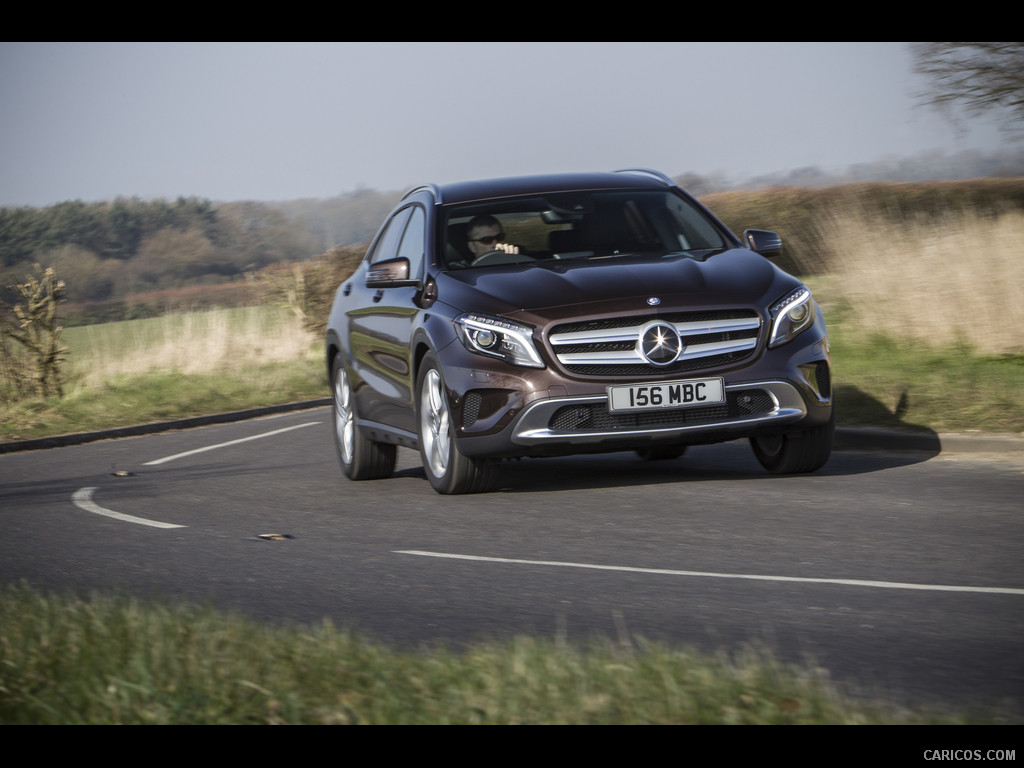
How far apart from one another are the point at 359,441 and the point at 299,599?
4.91 meters

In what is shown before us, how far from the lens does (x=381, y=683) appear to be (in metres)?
4.35

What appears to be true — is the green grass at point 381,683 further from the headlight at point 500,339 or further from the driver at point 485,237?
the driver at point 485,237

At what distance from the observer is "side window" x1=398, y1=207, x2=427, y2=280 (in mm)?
10070

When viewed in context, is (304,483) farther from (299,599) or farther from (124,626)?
(124,626)

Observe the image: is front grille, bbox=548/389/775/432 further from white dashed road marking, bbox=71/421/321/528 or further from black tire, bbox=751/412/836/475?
white dashed road marking, bbox=71/421/321/528

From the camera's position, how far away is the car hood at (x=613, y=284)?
28.7 ft

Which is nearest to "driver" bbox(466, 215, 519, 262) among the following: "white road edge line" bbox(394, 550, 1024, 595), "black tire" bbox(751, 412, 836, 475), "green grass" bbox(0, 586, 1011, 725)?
"black tire" bbox(751, 412, 836, 475)

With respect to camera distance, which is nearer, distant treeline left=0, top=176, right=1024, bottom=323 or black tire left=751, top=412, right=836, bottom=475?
black tire left=751, top=412, right=836, bottom=475

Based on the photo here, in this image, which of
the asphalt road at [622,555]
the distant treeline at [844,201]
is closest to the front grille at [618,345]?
the asphalt road at [622,555]

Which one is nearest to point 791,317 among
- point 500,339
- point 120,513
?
point 500,339

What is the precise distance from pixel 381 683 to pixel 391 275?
561 centimetres

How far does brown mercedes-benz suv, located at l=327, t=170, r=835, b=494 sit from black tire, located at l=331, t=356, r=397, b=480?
44.5 inches

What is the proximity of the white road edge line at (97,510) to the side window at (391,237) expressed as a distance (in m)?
2.63

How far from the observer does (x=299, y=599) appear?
645 centimetres
